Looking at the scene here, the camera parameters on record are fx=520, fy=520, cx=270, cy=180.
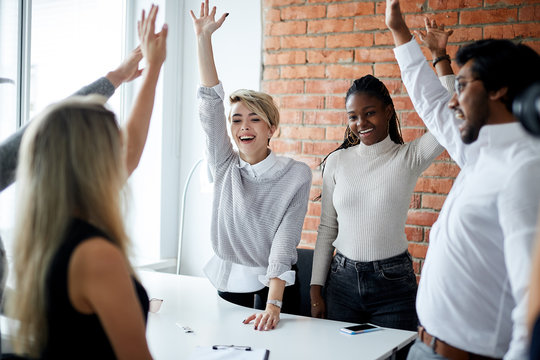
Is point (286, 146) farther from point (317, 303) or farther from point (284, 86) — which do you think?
point (317, 303)

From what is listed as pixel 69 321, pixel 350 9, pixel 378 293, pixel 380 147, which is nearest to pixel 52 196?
pixel 69 321

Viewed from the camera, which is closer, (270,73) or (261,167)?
(261,167)

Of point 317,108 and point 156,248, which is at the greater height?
point 317,108

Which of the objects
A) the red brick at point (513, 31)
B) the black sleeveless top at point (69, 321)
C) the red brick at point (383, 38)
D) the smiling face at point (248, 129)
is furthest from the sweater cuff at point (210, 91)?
the red brick at point (513, 31)

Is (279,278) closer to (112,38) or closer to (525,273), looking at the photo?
(525,273)

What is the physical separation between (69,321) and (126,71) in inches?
38.3

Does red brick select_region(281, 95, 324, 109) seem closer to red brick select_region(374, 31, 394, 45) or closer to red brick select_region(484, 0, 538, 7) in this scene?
red brick select_region(374, 31, 394, 45)

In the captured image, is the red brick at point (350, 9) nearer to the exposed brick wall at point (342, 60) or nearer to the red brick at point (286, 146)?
the exposed brick wall at point (342, 60)

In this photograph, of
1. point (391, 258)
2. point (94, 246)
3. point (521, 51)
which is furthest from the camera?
point (391, 258)

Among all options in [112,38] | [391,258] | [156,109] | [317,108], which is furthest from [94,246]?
[112,38]

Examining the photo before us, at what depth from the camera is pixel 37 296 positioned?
0.96 m

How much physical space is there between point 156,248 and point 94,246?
8.79 feet

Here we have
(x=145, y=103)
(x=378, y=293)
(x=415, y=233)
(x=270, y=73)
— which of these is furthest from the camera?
(x=270, y=73)

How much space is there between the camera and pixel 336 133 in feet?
10.1
